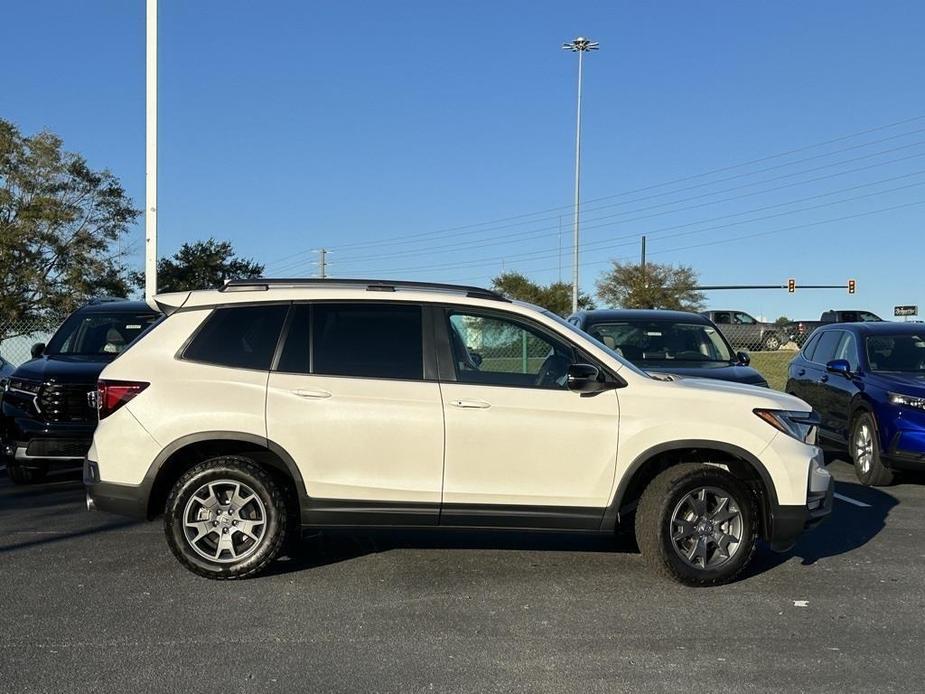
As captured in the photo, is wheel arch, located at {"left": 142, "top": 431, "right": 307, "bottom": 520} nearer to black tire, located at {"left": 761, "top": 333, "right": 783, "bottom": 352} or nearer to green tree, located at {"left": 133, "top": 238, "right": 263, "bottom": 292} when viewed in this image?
green tree, located at {"left": 133, "top": 238, "right": 263, "bottom": 292}

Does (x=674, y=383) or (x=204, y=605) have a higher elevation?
(x=674, y=383)

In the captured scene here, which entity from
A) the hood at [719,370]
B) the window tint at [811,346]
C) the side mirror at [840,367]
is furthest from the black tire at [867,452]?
the window tint at [811,346]

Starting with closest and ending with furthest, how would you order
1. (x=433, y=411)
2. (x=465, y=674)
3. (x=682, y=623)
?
1. (x=465, y=674)
2. (x=682, y=623)
3. (x=433, y=411)

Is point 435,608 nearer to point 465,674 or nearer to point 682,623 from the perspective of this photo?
point 465,674

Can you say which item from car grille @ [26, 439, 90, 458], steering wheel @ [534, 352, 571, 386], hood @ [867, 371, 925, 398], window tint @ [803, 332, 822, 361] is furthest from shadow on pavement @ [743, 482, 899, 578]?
car grille @ [26, 439, 90, 458]

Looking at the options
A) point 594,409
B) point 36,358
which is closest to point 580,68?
point 36,358

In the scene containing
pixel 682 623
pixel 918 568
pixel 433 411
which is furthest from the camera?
pixel 918 568

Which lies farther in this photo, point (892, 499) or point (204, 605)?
point (892, 499)

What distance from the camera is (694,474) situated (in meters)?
5.56

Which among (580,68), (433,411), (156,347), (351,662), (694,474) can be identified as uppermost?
(580,68)

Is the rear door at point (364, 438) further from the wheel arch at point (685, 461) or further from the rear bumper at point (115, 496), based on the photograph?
the wheel arch at point (685, 461)

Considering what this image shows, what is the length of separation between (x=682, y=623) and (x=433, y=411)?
1921 mm

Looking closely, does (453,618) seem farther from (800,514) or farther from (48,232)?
(48,232)

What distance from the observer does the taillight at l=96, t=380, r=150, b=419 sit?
18.5ft
